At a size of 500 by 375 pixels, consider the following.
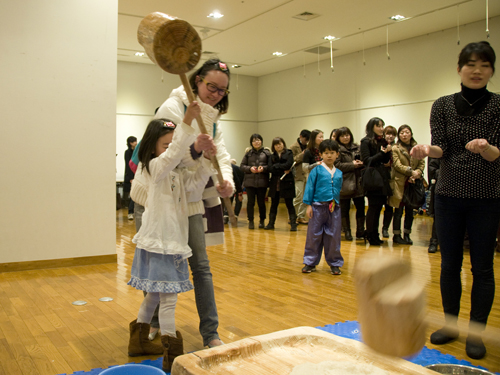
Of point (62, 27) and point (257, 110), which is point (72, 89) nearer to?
point (62, 27)

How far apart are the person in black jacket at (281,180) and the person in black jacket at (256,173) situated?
0.46 feet

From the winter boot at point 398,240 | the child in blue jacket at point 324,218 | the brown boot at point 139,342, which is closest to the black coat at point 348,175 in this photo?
the winter boot at point 398,240

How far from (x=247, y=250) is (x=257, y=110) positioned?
1044 cm

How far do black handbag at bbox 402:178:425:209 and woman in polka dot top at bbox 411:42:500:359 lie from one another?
350 centimetres

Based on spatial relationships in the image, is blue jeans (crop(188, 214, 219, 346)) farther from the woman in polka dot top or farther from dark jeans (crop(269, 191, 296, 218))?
dark jeans (crop(269, 191, 296, 218))

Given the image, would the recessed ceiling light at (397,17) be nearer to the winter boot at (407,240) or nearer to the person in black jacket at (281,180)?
the person in black jacket at (281,180)

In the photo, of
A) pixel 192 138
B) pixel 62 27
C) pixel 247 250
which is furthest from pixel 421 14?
pixel 192 138

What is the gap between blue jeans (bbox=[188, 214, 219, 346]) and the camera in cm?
243

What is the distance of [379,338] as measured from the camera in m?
1.26

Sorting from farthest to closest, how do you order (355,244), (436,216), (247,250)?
(355,244) → (247,250) → (436,216)

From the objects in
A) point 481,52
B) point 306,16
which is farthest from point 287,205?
point 481,52

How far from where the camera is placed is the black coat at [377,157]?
19.5 feet

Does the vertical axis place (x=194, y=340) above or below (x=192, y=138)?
below

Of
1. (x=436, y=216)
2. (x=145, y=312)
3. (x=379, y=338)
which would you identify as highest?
(x=436, y=216)
